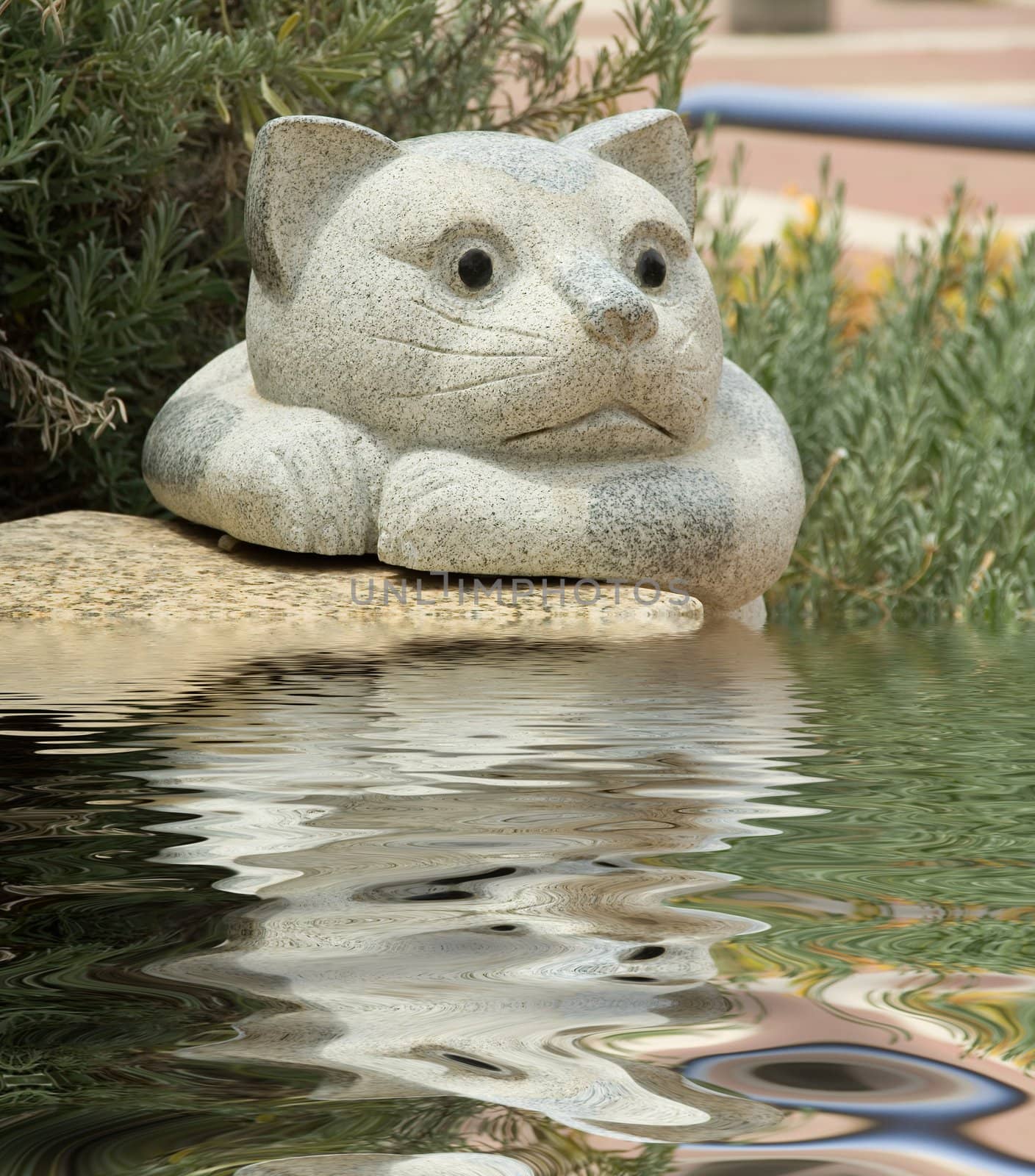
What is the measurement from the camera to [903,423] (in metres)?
4.89

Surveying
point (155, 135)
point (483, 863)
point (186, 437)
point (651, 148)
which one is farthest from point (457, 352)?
point (483, 863)

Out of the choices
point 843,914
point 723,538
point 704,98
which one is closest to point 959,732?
point 843,914

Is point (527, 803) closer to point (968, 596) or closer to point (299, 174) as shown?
point (299, 174)

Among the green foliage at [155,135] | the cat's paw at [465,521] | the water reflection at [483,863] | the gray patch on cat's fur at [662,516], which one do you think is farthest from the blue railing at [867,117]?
the water reflection at [483,863]

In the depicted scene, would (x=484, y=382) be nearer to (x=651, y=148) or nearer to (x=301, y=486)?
(x=301, y=486)

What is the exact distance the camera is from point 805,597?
481cm

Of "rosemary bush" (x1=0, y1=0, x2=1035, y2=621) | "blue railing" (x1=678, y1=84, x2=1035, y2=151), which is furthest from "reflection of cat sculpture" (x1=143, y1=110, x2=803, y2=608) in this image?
"blue railing" (x1=678, y1=84, x2=1035, y2=151)

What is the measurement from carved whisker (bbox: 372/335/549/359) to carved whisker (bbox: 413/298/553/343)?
36 mm

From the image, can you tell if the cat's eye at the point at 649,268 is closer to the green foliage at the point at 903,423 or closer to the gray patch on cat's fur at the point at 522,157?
the gray patch on cat's fur at the point at 522,157

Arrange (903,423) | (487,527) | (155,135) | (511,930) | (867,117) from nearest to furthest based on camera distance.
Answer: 1. (511,930)
2. (487,527)
3. (155,135)
4. (903,423)
5. (867,117)

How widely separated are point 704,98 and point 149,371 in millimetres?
3126

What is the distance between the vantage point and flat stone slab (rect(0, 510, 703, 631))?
124 inches

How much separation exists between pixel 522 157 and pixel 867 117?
3.56 m

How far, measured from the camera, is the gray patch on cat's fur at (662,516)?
349cm
